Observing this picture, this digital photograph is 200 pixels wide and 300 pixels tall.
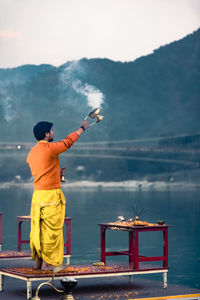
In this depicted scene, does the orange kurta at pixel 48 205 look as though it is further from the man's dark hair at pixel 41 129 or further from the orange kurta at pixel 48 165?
the man's dark hair at pixel 41 129

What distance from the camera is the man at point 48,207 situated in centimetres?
949

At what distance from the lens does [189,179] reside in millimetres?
118062

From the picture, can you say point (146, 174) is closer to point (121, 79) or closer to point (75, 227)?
point (121, 79)

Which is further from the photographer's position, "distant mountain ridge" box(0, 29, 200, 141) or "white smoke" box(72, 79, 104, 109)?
Answer: "distant mountain ridge" box(0, 29, 200, 141)

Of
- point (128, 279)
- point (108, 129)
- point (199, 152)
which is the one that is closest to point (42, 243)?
point (128, 279)

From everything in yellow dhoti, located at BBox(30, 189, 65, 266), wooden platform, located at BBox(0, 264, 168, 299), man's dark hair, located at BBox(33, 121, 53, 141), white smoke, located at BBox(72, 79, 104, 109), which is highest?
white smoke, located at BBox(72, 79, 104, 109)

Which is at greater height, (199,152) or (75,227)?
(199,152)

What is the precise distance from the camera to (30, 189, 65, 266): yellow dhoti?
9.48 m

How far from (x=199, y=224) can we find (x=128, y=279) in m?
23.6

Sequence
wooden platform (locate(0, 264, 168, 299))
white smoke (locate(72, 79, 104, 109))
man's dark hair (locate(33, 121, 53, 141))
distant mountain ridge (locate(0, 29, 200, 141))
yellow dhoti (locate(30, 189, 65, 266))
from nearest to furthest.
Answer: wooden platform (locate(0, 264, 168, 299)), yellow dhoti (locate(30, 189, 65, 266)), man's dark hair (locate(33, 121, 53, 141)), white smoke (locate(72, 79, 104, 109)), distant mountain ridge (locate(0, 29, 200, 141))

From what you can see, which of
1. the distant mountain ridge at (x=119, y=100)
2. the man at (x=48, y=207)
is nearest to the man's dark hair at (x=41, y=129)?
the man at (x=48, y=207)

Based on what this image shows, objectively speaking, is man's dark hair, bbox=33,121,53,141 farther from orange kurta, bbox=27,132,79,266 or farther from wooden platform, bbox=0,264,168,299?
wooden platform, bbox=0,264,168,299

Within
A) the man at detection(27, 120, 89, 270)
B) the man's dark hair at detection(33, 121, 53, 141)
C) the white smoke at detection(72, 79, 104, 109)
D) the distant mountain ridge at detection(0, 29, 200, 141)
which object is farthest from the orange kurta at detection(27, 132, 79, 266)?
the distant mountain ridge at detection(0, 29, 200, 141)

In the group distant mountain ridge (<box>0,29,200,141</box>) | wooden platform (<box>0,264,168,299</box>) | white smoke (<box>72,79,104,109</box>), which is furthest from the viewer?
distant mountain ridge (<box>0,29,200,141</box>)
